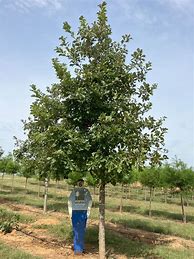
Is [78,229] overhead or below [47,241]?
overhead

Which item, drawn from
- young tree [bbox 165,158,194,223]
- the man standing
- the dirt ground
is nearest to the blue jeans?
the man standing

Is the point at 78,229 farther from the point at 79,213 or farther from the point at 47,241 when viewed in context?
the point at 47,241

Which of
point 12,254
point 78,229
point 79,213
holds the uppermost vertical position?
point 79,213

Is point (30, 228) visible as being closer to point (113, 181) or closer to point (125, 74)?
Result: point (113, 181)

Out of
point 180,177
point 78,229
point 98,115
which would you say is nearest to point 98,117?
point 98,115

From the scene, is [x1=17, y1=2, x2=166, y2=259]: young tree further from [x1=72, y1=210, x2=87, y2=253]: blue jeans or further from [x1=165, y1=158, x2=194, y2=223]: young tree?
[x1=165, y1=158, x2=194, y2=223]: young tree

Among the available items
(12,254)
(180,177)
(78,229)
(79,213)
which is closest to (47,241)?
(78,229)

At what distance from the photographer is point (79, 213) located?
1054 centimetres

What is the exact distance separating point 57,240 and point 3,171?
28058 millimetres

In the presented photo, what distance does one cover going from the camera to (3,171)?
128 feet

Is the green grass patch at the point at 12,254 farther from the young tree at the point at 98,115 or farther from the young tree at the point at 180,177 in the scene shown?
the young tree at the point at 180,177

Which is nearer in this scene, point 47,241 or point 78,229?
point 78,229

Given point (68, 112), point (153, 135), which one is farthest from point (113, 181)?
point (68, 112)

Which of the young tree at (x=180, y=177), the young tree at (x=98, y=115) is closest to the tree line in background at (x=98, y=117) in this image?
the young tree at (x=98, y=115)
